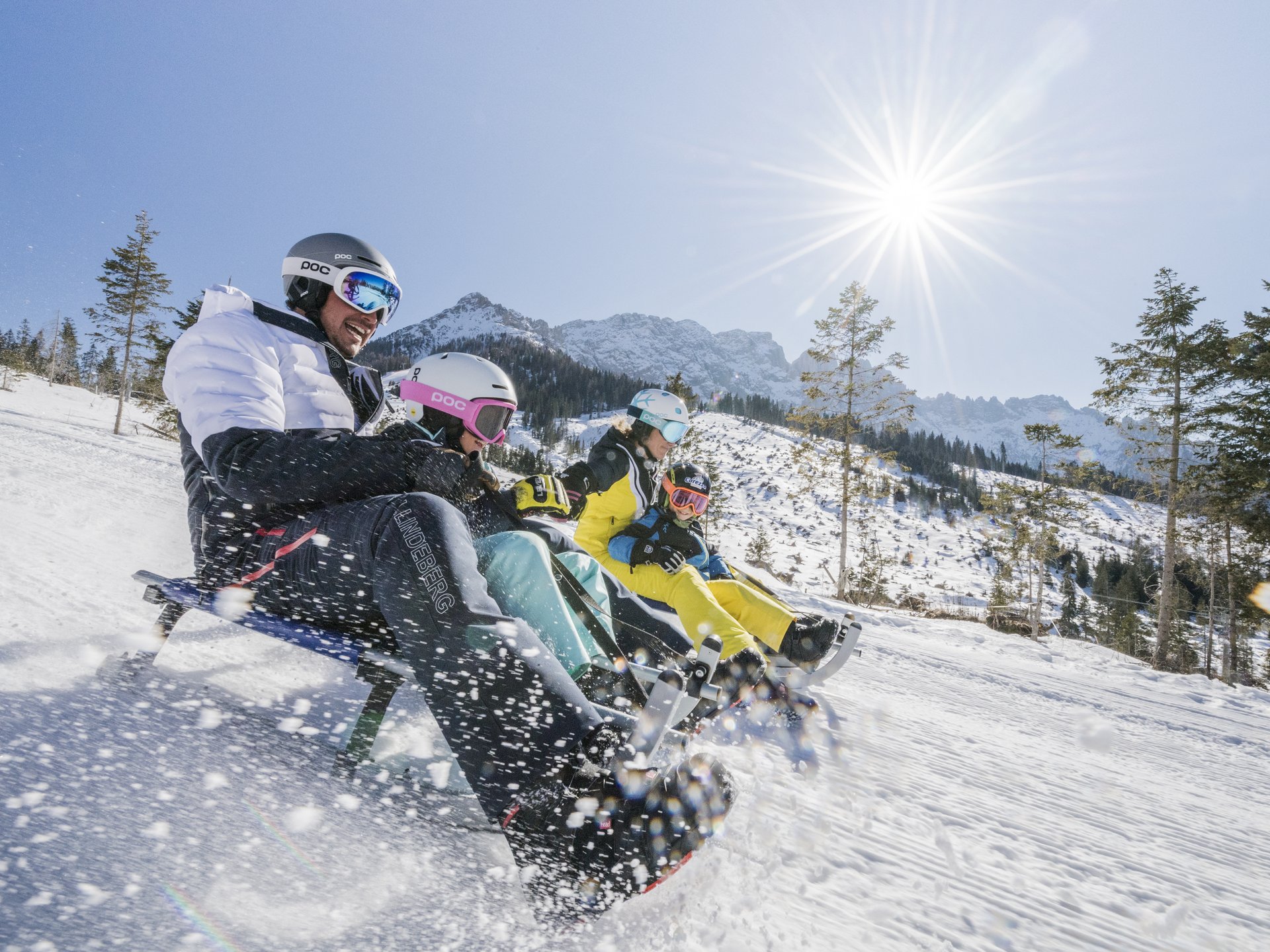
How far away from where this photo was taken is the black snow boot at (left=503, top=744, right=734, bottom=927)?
3.93ft

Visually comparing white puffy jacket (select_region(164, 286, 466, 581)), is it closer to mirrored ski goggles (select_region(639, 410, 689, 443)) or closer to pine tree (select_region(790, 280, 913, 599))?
mirrored ski goggles (select_region(639, 410, 689, 443))

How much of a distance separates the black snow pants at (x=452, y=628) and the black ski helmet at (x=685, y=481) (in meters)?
2.41

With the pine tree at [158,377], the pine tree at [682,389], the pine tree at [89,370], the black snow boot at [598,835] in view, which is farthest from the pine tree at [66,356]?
the black snow boot at [598,835]

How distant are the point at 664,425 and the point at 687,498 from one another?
2.23ft

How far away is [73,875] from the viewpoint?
3.27 feet

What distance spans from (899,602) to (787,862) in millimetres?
21420

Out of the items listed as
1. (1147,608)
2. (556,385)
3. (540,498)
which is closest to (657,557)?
(540,498)

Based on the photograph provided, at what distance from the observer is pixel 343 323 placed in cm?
249

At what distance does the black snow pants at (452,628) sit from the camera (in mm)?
1256

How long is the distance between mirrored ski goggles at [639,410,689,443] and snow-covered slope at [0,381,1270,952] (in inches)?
81.5

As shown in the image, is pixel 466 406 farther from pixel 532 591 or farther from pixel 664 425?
pixel 664 425

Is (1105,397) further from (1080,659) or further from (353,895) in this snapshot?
(353,895)

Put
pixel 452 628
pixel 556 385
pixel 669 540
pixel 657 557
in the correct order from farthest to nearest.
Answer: pixel 556 385
pixel 669 540
pixel 657 557
pixel 452 628

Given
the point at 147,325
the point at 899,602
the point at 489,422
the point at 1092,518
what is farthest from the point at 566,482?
the point at 147,325
